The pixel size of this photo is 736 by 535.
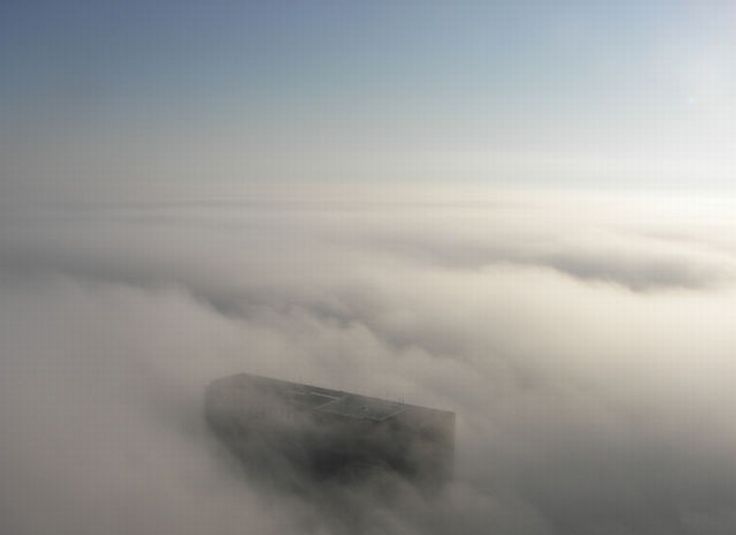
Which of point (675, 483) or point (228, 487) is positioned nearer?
point (228, 487)

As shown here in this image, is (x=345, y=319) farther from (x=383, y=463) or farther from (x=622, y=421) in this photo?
(x=383, y=463)

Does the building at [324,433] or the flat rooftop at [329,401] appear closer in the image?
the building at [324,433]

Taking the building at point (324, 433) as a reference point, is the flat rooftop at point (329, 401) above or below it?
above

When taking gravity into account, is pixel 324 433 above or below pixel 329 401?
below

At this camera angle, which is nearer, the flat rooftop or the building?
the building

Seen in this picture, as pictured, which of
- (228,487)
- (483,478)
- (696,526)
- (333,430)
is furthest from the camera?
(483,478)

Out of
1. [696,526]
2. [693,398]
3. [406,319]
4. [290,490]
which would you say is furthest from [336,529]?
[693,398]

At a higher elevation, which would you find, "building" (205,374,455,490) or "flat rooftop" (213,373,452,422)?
"flat rooftop" (213,373,452,422)

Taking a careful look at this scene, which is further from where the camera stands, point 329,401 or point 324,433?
point 329,401
